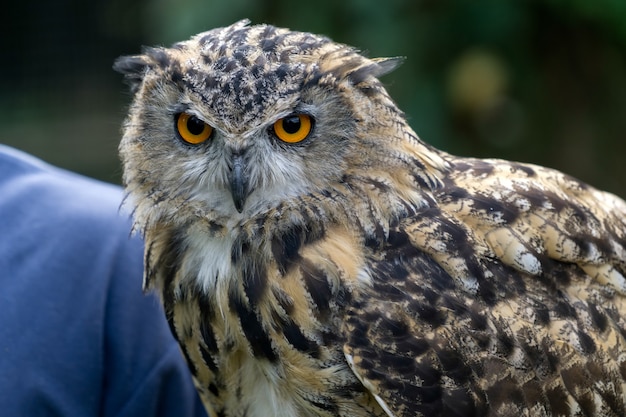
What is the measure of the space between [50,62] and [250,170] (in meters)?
6.02

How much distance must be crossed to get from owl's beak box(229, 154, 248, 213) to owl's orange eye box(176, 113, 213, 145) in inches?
3.7

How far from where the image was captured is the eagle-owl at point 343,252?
179 centimetres

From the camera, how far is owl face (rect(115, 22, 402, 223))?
1808 millimetres

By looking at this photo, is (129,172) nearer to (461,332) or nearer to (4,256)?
(4,256)

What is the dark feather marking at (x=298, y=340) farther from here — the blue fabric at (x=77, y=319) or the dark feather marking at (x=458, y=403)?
the blue fabric at (x=77, y=319)

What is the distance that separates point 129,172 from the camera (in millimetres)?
2025

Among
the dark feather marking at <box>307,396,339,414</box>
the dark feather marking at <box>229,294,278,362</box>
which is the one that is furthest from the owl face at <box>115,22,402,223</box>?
the dark feather marking at <box>307,396,339,414</box>

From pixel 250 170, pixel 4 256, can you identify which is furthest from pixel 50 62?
pixel 250 170

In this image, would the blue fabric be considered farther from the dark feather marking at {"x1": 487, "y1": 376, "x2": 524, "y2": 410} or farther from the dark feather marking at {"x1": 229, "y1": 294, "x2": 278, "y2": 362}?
the dark feather marking at {"x1": 487, "y1": 376, "x2": 524, "y2": 410}

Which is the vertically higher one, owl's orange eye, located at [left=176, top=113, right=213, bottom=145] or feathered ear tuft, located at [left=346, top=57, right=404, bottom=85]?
feathered ear tuft, located at [left=346, top=57, right=404, bottom=85]

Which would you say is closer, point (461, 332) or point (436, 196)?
point (461, 332)

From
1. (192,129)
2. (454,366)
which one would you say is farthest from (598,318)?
(192,129)

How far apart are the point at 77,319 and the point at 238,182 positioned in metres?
0.64

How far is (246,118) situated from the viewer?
1835 mm
